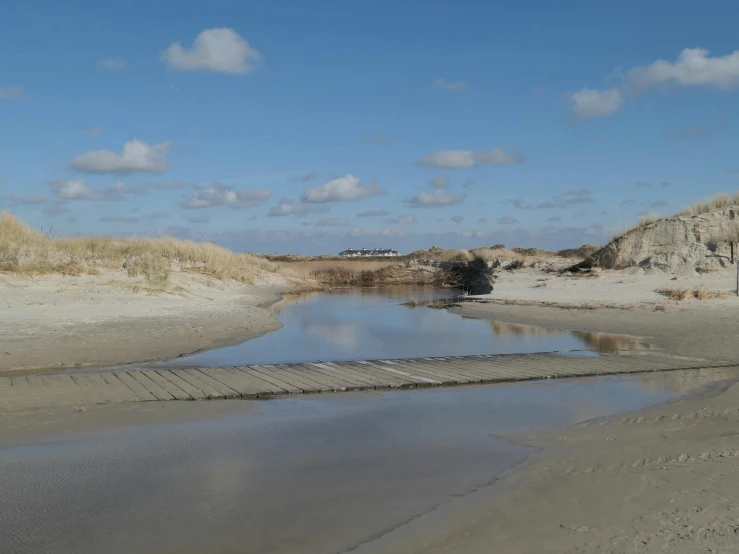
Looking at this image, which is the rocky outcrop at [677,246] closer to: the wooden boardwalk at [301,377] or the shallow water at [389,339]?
the shallow water at [389,339]

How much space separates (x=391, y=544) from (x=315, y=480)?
1.32m

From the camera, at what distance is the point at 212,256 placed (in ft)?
94.9

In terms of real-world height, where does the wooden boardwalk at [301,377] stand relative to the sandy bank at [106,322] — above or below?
below

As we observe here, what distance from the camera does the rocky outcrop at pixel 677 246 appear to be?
23.9 meters

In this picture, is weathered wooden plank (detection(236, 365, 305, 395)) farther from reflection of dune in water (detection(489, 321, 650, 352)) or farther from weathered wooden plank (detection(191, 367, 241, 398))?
reflection of dune in water (detection(489, 321, 650, 352))

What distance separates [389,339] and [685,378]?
6629 millimetres

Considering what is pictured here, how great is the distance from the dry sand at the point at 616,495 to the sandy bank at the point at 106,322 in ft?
24.7

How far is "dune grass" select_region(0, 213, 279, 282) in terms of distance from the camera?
18.9 metres

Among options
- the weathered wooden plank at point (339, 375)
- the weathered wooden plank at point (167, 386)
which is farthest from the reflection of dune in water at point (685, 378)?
the weathered wooden plank at point (167, 386)

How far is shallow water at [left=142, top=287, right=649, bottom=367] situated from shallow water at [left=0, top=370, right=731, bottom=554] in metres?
4.13

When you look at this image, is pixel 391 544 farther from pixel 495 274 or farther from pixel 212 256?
pixel 495 274

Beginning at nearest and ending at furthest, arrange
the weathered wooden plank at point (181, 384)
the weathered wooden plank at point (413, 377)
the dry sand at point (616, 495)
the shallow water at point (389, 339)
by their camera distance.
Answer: the dry sand at point (616, 495) < the weathered wooden plank at point (181, 384) < the weathered wooden plank at point (413, 377) < the shallow water at point (389, 339)

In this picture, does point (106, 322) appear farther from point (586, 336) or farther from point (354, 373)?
point (586, 336)

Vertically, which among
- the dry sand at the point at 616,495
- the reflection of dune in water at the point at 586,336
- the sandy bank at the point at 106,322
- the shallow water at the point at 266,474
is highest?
the sandy bank at the point at 106,322
